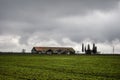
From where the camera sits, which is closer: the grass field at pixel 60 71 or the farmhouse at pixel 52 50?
the grass field at pixel 60 71

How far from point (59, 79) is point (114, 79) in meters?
5.36

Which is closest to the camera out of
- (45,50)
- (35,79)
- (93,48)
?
(35,79)

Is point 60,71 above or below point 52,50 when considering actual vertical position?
below

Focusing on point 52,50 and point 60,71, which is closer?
point 60,71

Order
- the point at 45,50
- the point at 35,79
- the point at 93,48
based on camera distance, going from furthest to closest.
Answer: the point at 93,48, the point at 45,50, the point at 35,79

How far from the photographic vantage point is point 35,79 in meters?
23.0

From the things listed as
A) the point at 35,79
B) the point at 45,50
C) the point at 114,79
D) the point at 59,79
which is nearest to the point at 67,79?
the point at 59,79

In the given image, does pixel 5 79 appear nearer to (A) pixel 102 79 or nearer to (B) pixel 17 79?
(B) pixel 17 79

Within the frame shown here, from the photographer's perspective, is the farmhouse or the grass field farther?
the farmhouse

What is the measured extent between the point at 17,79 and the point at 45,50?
157 metres

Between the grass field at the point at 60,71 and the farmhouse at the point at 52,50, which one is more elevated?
the farmhouse at the point at 52,50

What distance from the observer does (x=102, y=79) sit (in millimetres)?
23250

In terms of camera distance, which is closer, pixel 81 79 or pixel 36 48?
pixel 81 79

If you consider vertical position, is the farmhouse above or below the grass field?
above
